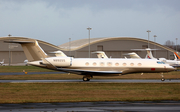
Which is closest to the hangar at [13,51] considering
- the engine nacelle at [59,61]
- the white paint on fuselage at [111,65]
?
the engine nacelle at [59,61]

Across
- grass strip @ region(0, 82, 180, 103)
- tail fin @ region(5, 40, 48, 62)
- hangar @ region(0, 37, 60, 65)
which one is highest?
hangar @ region(0, 37, 60, 65)

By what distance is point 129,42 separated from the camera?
10825cm

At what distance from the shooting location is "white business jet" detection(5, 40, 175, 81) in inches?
1216

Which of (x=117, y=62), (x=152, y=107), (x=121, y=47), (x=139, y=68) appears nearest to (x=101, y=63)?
(x=117, y=62)

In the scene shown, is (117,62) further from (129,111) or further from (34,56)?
(129,111)

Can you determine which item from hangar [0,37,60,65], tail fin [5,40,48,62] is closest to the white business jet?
tail fin [5,40,48,62]

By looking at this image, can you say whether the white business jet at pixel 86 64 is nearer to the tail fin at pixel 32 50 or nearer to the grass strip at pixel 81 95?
the tail fin at pixel 32 50

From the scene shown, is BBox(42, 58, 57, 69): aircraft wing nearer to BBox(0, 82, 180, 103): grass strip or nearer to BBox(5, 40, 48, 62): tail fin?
BBox(5, 40, 48, 62): tail fin

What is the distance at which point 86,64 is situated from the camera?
3162cm

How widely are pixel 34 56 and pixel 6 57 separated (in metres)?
76.3

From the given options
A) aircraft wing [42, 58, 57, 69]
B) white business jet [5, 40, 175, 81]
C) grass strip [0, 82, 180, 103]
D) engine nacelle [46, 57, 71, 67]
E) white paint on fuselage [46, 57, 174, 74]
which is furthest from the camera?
white paint on fuselage [46, 57, 174, 74]

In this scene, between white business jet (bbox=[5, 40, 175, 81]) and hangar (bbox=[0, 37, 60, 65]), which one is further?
hangar (bbox=[0, 37, 60, 65])

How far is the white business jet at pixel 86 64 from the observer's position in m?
30.9

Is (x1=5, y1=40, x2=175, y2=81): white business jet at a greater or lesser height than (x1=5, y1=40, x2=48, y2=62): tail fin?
lesser
